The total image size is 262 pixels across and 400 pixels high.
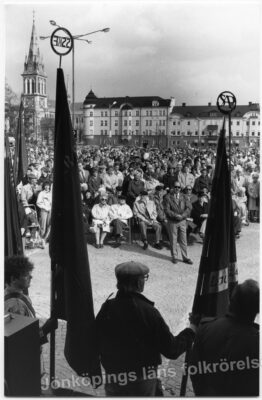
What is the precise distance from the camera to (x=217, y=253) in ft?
12.6

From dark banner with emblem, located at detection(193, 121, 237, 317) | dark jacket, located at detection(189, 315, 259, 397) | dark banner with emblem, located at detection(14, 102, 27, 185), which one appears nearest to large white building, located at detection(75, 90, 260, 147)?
dark banner with emblem, located at detection(14, 102, 27, 185)

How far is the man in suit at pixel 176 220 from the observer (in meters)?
8.88

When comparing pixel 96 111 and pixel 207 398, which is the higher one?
pixel 96 111

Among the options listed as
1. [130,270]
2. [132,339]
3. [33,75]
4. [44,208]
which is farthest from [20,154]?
[132,339]

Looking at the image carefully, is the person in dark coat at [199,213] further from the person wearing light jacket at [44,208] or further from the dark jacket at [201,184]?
the person wearing light jacket at [44,208]

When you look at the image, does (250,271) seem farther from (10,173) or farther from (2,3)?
(2,3)

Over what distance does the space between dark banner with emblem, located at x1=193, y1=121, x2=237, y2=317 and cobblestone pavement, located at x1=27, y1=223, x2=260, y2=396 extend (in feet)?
3.37

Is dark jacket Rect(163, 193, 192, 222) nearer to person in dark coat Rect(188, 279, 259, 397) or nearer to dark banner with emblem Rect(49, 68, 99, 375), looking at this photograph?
dark banner with emblem Rect(49, 68, 99, 375)

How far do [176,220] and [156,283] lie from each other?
1820 mm

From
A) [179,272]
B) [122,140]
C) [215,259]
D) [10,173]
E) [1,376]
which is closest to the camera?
[1,376]

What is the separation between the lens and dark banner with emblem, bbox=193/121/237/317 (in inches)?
150

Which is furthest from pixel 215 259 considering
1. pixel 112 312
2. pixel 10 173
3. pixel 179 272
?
pixel 179 272

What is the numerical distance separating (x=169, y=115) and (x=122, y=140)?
12.3m

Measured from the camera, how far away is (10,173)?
14.6 feet
